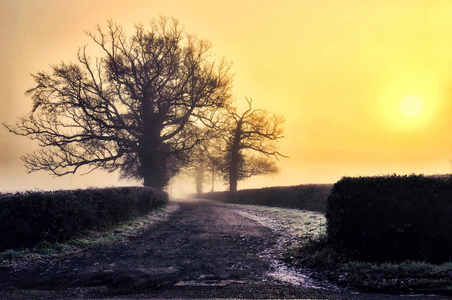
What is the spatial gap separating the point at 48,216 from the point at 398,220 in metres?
9.45

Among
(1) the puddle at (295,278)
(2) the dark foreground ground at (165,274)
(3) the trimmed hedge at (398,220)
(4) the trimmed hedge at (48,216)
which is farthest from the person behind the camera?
(4) the trimmed hedge at (48,216)

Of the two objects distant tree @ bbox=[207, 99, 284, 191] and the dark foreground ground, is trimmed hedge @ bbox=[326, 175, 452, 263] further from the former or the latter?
distant tree @ bbox=[207, 99, 284, 191]

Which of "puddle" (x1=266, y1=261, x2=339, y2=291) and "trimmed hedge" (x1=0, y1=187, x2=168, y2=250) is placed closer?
"puddle" (x1=266, y1=261, x2=339, y2=291)

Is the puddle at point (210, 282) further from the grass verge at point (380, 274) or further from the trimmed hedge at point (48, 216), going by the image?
the trimmed hedge at point (48, 216)

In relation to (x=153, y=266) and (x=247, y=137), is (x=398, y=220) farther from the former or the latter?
(x=247, y=137)

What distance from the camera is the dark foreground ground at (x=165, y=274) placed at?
6547 mm

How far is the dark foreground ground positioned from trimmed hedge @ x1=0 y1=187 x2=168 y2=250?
1301 millimetres

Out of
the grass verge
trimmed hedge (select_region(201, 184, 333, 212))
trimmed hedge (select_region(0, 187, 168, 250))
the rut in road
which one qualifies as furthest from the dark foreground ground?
trimmed hedge (select_region(201, 184, 333, 212))

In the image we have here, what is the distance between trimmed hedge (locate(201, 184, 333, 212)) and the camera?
78.9 feet

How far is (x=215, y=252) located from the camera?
9859 mm

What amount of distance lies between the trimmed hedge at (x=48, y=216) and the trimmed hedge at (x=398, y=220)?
789cm

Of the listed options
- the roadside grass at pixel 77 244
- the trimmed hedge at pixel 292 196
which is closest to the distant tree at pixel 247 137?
the trimmed hedge at pixel 292 196

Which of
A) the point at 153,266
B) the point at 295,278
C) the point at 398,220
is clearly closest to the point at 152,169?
the point at 153,266

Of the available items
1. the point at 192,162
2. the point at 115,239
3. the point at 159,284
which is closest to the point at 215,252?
the point at 159,284
